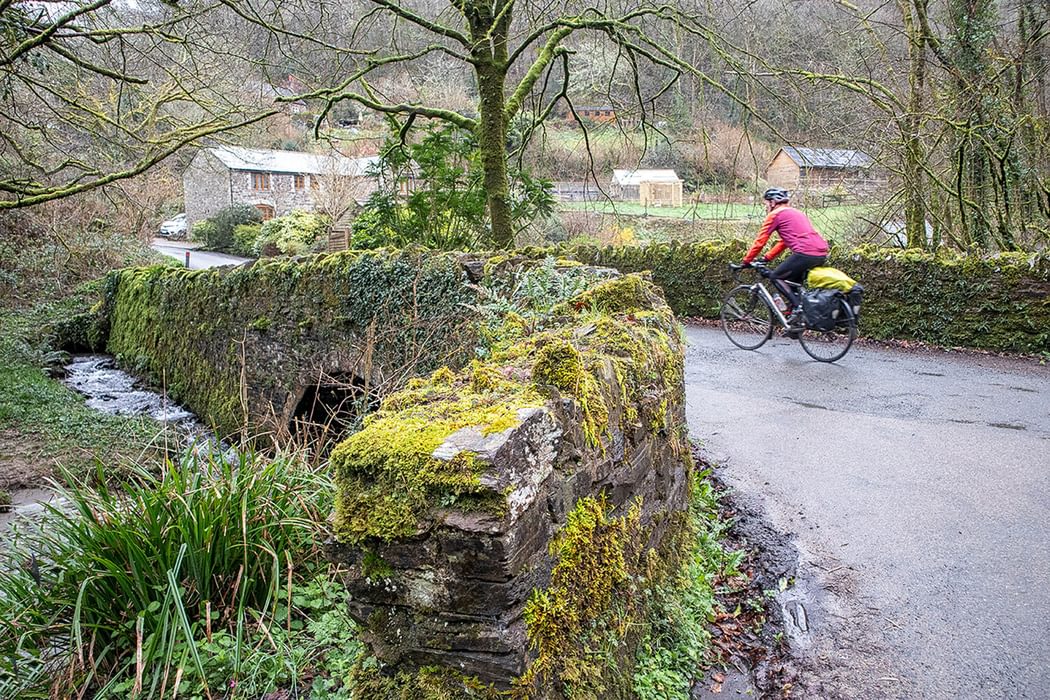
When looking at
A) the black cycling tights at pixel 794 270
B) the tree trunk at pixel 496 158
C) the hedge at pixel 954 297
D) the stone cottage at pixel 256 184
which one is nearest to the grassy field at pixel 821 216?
the tree trunk at pixel 496 158

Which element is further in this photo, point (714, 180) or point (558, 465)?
point (714, 180)

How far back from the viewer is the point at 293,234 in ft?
104

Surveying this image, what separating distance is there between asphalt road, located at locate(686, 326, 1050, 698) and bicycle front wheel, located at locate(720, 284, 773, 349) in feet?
3.88

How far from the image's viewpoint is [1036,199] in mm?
13594

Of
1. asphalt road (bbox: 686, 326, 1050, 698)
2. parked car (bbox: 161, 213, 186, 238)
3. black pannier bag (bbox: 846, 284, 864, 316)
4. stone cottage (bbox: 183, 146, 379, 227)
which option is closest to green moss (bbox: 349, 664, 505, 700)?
asphalt road (bbox: 686, 326, 1050, 698)

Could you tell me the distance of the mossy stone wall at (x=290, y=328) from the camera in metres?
7.99

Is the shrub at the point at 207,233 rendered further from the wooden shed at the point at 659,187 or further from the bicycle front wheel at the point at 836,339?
the bicycle front wheel at the point at 836,339

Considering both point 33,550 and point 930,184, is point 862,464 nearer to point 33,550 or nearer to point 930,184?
point 33,550

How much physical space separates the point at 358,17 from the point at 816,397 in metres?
10.2

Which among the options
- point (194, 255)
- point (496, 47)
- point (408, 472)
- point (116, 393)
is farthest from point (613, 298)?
point (194, 255)

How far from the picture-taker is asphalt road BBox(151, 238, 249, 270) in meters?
30.5

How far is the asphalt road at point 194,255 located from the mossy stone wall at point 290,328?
13150 millimetres

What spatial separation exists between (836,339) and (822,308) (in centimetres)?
229

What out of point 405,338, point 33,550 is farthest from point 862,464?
point 33,550
